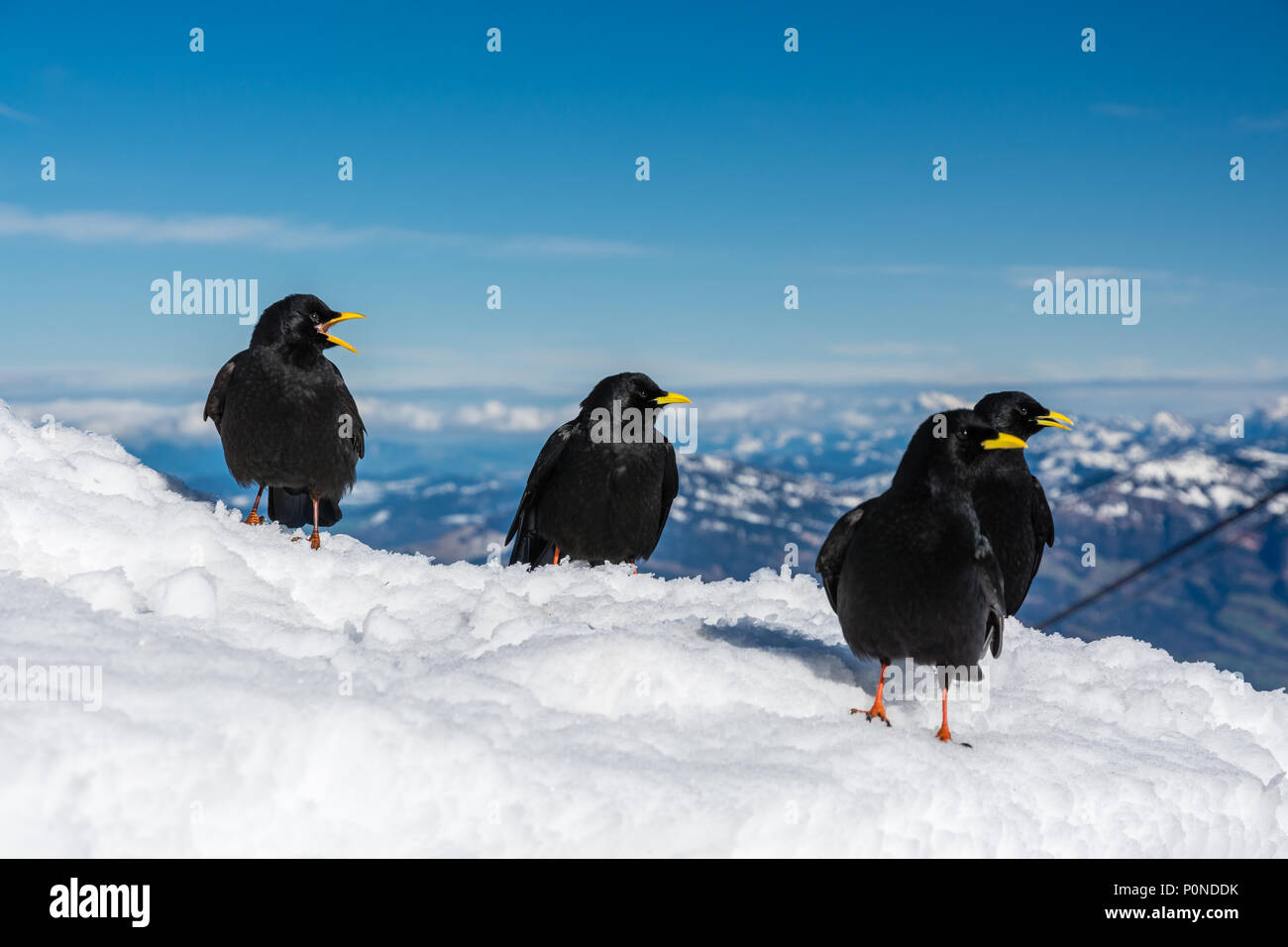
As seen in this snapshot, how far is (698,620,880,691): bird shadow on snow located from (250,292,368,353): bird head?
13.5 feet

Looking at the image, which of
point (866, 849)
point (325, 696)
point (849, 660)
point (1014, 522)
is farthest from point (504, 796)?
point (1014, 522)

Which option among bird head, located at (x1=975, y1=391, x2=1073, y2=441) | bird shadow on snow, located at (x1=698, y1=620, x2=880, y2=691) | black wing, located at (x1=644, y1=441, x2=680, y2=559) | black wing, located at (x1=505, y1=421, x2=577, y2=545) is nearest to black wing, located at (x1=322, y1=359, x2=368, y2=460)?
black wing, located at (x1=505, y1=421, x2=577, y2=545)

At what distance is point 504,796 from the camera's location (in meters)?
3.55

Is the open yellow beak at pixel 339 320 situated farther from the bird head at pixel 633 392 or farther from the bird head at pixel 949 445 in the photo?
the bird head at pixel 949 445

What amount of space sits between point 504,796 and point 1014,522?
19.1ft

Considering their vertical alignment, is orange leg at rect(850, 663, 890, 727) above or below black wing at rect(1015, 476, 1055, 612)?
below

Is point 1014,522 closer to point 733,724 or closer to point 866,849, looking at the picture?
point 733,724

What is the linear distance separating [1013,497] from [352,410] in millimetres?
5575

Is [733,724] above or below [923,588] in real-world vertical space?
below

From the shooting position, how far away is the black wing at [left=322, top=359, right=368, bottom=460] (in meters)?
8.73

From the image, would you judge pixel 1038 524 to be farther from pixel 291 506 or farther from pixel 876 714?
pixel 291 506

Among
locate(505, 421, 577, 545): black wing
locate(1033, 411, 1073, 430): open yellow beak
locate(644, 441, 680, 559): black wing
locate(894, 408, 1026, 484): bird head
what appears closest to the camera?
→ locate(894, 408, 1026, 484): bird head

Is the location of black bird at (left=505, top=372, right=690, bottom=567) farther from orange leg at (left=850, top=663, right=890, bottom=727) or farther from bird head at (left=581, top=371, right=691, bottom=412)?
orange leg at (left=850, top=663, right=890, bottom=727)

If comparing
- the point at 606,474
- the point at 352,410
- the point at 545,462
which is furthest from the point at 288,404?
the point at 606,474
